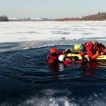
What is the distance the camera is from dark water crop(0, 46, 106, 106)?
6457mm

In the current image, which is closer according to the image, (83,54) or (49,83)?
(49,83)

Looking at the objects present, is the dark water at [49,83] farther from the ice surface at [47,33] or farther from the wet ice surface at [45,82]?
the ice surface at [47,33]

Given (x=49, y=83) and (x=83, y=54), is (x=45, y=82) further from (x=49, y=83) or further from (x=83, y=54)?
(x=83, y=54)

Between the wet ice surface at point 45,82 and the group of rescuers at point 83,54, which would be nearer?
the wet ice surface at point 45,82

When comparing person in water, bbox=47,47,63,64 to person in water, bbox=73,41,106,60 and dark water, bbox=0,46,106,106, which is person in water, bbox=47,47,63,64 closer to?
dark water, bbox=0,46,106,106

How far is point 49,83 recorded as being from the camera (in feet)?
26.5

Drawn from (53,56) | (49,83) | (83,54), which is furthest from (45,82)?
(83,54)

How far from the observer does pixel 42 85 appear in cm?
781

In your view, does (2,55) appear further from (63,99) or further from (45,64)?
(63,99)

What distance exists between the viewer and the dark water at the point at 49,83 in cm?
646

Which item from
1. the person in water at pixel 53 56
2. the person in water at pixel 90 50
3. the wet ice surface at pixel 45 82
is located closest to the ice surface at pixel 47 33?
the wet ice surface at pixel 45 82

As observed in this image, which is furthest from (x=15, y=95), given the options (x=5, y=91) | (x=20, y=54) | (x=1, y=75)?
(x=20, y=54)

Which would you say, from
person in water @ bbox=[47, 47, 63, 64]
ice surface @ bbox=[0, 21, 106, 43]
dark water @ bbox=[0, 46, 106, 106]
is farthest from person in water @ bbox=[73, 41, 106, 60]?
ice surface @ bbox=[0, 21, 106, 43]

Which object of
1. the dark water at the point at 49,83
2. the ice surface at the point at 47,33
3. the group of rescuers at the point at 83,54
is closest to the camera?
the dark water at the point at 49,83
